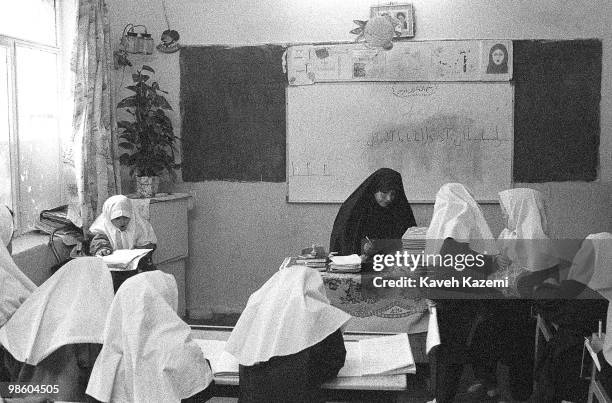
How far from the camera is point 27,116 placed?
535cm

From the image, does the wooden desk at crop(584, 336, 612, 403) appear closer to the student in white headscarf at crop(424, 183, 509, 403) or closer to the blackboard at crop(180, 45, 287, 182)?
the student in white headscarf at crop(424, 183, 509, 403)

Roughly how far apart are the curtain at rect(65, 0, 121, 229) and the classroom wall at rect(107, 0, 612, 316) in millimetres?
607

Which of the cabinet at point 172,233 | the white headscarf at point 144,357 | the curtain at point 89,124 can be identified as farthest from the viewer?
the cabinet at point 172,233

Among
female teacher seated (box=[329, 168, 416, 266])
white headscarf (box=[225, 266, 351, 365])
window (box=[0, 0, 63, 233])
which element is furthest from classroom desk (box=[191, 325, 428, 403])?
window (box=[0, 0, 63, 233])

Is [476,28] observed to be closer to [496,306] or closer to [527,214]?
[527,214]

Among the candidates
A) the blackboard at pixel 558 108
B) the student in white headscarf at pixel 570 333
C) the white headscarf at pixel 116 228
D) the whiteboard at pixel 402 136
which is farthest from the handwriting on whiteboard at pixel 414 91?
the student in white headscarf at pixel 570 333

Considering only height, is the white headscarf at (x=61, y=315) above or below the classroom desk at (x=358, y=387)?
above

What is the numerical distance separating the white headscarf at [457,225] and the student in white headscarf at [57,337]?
2.27 metres

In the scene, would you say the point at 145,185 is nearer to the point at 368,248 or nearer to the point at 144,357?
the point at 368,248

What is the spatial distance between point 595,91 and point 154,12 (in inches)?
152

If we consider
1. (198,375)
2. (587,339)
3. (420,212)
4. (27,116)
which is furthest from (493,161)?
(198,375)

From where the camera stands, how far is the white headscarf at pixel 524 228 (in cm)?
452

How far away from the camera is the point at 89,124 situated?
561 cm

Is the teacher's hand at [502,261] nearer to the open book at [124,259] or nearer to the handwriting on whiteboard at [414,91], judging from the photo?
the handwriting on whiteboard at [414,91]
